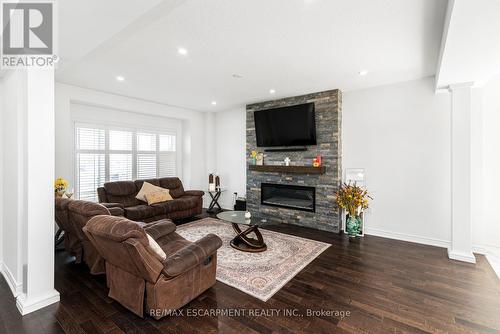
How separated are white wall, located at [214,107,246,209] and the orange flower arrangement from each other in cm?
270

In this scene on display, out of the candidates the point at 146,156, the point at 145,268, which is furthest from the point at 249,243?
the point at 146,156

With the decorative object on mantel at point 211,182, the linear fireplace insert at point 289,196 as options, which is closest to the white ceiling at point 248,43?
the linear fireplace insert at point 289,196

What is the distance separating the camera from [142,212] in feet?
14.7

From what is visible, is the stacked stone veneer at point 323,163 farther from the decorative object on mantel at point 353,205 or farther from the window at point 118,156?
the window at point 118,156

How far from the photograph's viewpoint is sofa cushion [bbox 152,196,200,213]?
497 centimetres

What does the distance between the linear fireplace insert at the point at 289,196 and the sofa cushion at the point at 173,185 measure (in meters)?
2.08

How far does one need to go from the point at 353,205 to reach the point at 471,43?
2832mm

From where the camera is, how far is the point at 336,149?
4637 mm

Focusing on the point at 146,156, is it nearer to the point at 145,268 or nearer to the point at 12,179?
the point at 12,179

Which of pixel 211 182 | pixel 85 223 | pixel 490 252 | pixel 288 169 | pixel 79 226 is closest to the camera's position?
pixel 85 223

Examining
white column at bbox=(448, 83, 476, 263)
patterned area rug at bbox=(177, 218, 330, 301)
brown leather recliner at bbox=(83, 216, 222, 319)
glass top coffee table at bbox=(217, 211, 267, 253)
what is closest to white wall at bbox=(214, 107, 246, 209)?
patterned area rug at bbox=(177, 218, 330, 301)

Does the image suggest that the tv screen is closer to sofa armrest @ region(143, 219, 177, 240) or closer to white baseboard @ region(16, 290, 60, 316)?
sofa armrest @ region(143, 219, 177, 240)

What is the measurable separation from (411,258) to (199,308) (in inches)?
122

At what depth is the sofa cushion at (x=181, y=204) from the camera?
497 centimetres
